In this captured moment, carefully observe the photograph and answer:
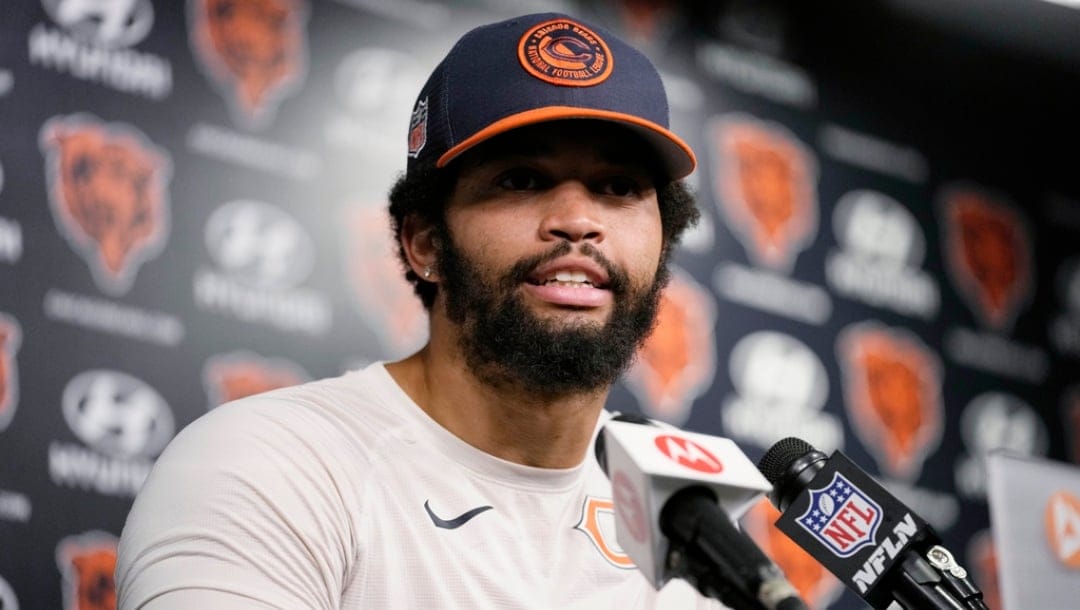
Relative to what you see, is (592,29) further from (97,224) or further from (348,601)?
(97,224)

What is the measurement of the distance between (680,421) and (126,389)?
4.97 feet

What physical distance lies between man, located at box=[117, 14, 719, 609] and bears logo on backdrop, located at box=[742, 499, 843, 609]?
5.88 ft

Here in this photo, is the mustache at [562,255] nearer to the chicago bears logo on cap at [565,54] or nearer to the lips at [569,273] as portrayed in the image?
the lips at [569,273]

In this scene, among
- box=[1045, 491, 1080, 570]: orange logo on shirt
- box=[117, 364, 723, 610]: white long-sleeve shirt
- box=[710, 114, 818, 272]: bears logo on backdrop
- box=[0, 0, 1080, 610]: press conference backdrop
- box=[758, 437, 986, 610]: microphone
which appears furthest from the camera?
box=[710, 114, 818, 272]: bears logo on backdrop

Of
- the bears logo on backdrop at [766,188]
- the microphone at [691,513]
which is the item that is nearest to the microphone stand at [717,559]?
the microphone at [691,513]

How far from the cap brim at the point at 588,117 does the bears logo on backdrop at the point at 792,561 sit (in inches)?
74.4

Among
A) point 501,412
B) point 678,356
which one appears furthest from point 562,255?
point 678,356

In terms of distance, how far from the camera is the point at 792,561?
3678mm

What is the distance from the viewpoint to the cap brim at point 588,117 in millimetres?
1736

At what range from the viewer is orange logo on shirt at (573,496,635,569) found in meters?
1.79

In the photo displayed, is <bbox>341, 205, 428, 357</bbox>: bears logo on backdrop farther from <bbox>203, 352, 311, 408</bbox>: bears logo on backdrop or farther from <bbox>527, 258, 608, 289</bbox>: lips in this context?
<bbox>527, 258, 608, 289</bbox>: lips

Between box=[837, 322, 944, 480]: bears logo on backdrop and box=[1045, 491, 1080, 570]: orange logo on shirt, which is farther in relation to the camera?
box=[837, 322, 944, 480]: bears logo on backdrop

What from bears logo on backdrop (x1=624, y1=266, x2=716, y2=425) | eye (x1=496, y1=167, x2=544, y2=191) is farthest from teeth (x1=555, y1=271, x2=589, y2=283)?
bears logo on backdrop (x1=624, y1=266, x2=716, y2=425)

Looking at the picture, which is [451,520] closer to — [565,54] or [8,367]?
[565,54]
